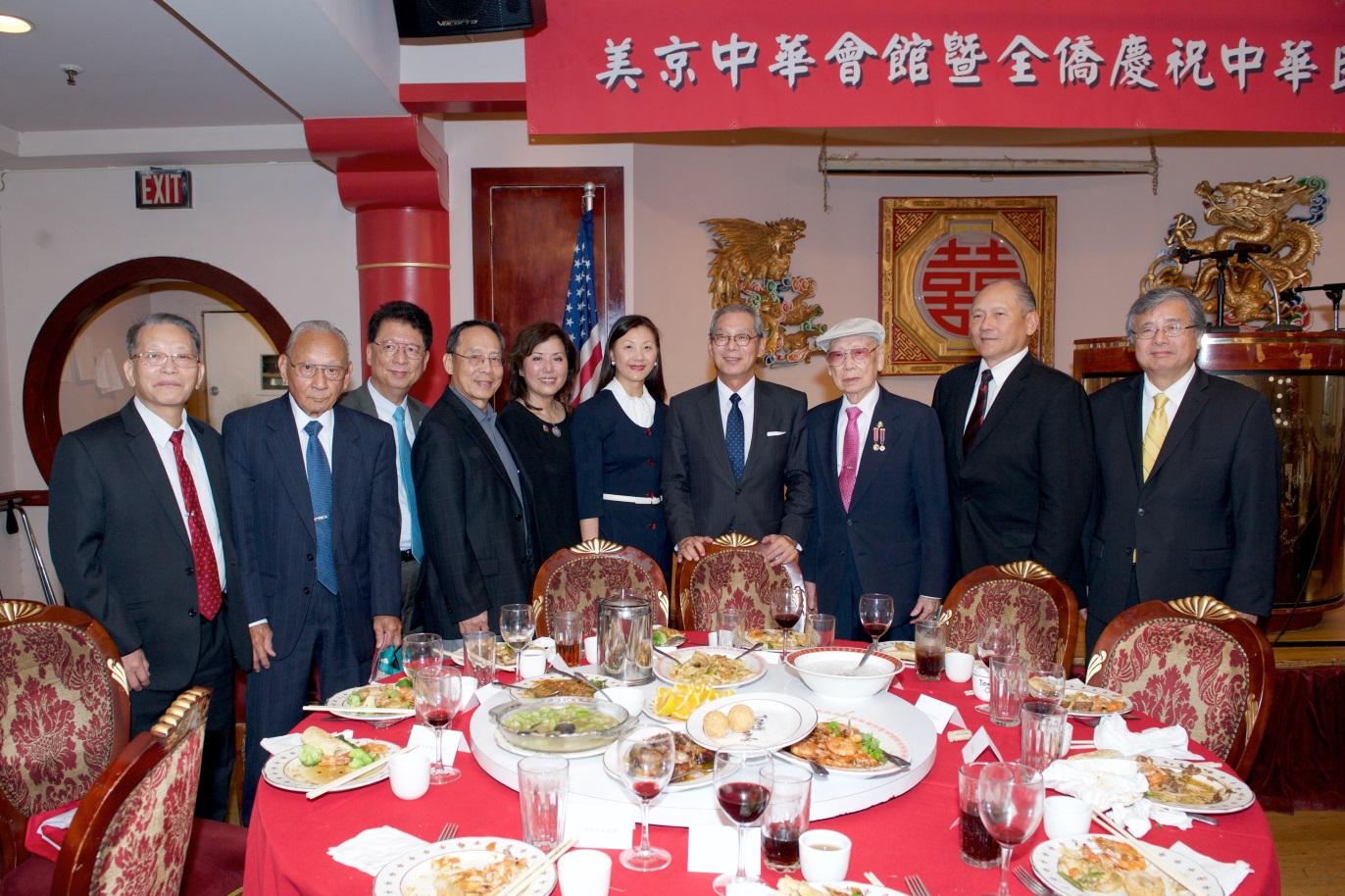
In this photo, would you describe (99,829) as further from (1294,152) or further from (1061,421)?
(1294,152)

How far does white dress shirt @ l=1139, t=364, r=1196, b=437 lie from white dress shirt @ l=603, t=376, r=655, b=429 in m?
1.74

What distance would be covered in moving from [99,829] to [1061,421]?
9.21 feet

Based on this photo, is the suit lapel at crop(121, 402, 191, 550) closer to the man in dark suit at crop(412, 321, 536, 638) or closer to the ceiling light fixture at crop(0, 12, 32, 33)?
the man in dark suit at crop(412, 321, 536, 638)

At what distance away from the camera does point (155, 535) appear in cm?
251

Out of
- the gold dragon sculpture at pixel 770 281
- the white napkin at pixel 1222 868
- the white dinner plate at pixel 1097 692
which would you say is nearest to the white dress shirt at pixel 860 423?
the white dinner plate at pixel 1097 692

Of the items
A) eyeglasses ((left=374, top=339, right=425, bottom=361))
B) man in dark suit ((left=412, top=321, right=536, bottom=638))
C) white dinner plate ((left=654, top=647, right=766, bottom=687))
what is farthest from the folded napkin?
eyeglasses ((left=374, top=339, right=425, bottom=361))

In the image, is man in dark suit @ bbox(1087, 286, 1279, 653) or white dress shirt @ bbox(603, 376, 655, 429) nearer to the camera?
man in dark suit @ bbox(1087, 286, 1279, 653)

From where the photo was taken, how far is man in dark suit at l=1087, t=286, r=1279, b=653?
2.72 metres

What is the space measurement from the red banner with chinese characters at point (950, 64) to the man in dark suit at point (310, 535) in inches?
67.4

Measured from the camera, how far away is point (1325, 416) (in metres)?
4.16

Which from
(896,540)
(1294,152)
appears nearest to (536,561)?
(896,540)

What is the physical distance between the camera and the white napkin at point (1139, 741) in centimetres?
170

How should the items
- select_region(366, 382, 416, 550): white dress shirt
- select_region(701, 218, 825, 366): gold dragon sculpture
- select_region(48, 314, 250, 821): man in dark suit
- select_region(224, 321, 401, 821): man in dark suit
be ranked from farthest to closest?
select_region(701, 218, 825, 366): gold dragon sculpture, select_region(366, 382, 416, 550): white dress shirt, select_region(224, 321, 401, 821): man in dark suit, select_region(48, 314, 250, 821): man in dark suit

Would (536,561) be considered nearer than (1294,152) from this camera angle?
Yes
